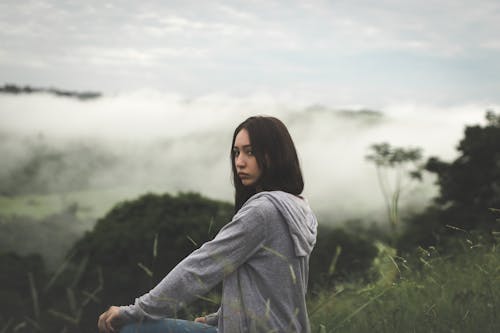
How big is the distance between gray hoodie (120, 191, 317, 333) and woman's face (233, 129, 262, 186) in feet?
0.69

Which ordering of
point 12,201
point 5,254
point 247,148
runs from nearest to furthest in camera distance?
point 247,148 < point 5,254 < point 12,201

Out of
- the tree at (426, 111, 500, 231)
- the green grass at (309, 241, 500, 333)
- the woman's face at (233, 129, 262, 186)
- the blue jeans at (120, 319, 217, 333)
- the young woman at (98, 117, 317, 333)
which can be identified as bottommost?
the tree at (426, 111, 500, 231)

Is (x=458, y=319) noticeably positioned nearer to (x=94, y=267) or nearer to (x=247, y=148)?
(x=247, y=148)

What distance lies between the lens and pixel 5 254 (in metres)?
29.8

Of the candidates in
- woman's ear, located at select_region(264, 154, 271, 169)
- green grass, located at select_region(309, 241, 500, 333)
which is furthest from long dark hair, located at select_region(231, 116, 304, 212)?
green grass, located at select_region(309, 241, 500, 333)

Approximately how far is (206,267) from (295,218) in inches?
15.8

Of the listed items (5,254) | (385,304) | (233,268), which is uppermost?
(233,268)

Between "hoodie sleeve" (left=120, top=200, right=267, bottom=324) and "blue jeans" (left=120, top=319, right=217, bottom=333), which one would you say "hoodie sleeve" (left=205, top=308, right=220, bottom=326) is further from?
"hoodie sleeve" (left=120, top=200, right=267, bottom=324)

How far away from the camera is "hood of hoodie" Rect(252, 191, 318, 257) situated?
7.64ft

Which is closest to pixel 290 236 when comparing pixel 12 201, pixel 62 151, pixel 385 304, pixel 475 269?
pixel 385 304

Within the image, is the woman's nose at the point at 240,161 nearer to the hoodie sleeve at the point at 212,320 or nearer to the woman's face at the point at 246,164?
the woman's face at the point at 246,164

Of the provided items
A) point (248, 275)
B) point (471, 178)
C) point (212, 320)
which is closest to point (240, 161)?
point (248, 275)

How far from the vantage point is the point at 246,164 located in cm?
257

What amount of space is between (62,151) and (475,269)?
6893 inches
